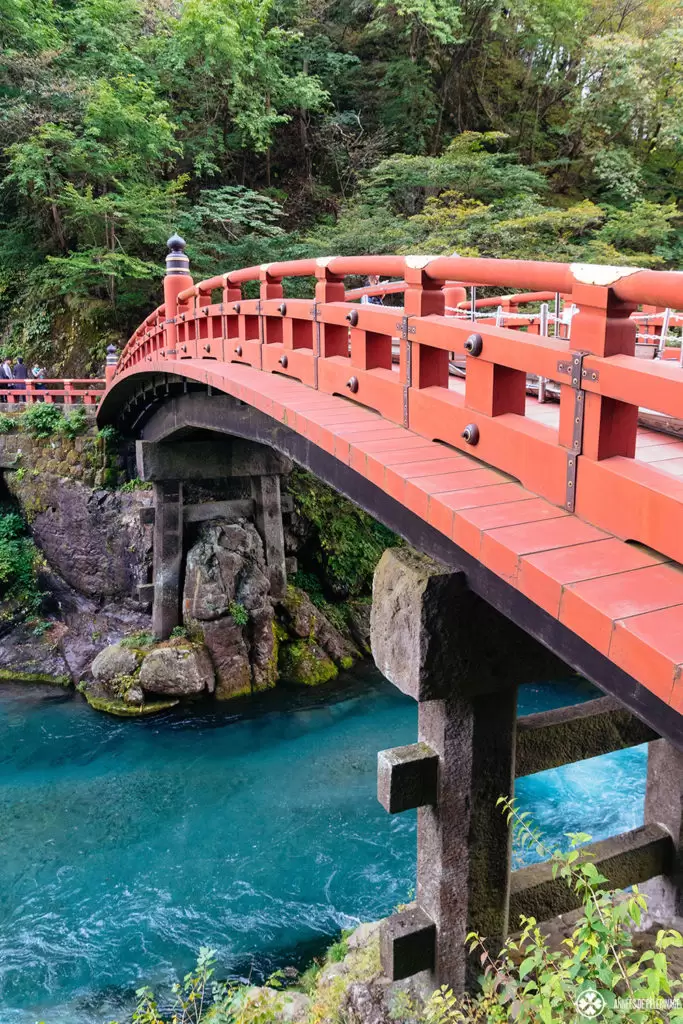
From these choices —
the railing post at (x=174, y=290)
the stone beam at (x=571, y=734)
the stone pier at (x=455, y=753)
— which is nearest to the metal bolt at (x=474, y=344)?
the stone pier at (x=455, y=753)

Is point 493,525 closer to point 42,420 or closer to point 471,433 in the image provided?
point 471,433

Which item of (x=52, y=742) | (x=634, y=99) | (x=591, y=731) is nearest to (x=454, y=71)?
(x=634, y=99)

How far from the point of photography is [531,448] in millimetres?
3078

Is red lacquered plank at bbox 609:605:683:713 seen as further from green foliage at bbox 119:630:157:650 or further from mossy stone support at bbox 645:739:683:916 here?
green foliage at bbox 119:630:157:650

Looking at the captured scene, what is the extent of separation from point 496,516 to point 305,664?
10095 millimetres

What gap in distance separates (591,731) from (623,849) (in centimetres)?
113

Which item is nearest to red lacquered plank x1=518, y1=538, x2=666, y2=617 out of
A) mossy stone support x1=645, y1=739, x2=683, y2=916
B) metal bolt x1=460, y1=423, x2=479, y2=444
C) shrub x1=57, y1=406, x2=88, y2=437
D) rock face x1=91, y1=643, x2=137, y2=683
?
metal bolt x1=460, y1=423, x2=479, y2=444

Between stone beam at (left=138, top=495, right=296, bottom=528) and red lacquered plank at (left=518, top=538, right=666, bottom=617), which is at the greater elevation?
red lacquered plank at (left=518, top=538, right=666, bottom=617)

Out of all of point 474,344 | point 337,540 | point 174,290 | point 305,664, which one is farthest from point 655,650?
point 337,540

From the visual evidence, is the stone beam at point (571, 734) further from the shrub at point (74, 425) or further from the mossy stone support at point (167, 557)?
the shrub at point (74, 425)

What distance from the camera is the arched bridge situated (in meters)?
2.43

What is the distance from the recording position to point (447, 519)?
3076 mm

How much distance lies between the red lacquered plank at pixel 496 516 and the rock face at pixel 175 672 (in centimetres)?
943

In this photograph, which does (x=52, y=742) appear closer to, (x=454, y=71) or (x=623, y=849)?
(x=623, y=849)
